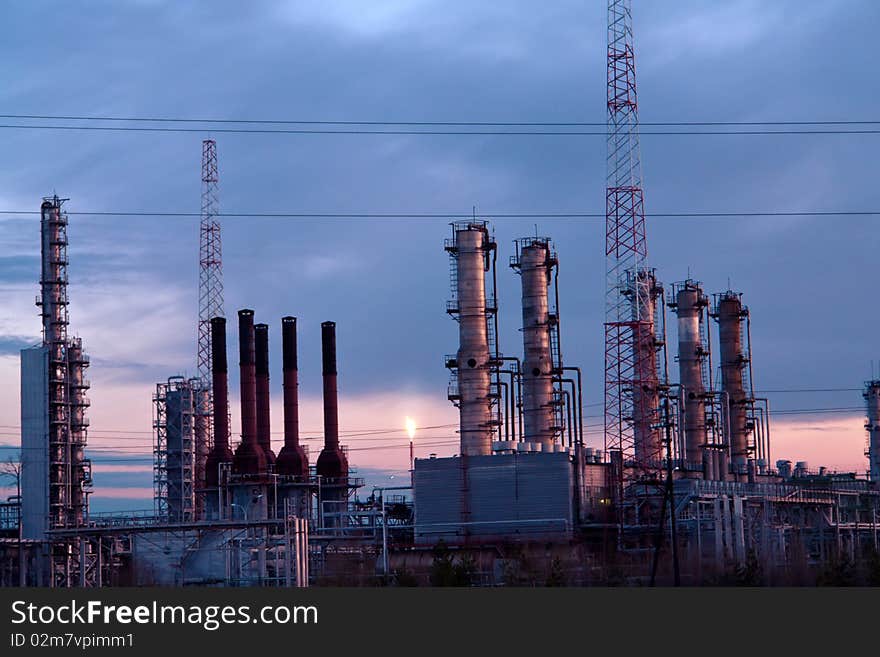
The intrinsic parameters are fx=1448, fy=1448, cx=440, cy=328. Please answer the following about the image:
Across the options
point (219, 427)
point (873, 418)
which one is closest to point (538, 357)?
point (219, 427)

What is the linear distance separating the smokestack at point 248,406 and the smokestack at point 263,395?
11.9 inches

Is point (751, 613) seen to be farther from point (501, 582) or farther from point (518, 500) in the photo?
point (518, 500)

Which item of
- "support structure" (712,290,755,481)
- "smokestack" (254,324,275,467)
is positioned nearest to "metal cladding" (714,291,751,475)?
"support structure" (712,290,755,481)

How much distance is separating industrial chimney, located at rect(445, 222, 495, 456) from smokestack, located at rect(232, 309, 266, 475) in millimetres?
17798

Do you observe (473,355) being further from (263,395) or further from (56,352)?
(56,352)

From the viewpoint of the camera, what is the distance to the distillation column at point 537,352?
8200 cm

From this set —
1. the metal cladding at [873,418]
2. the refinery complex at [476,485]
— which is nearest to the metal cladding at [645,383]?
the refinery complex at [476,485]

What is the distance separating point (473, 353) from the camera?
79.6 metres

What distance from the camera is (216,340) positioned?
314 feet

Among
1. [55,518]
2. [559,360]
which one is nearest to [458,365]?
[559,360]

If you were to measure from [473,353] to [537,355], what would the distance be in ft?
15.0

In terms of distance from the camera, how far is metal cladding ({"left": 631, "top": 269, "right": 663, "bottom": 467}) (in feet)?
271

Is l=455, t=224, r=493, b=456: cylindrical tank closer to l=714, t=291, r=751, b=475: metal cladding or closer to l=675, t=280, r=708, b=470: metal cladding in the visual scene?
l=675, t=280, r=708, b=470: metal cladding

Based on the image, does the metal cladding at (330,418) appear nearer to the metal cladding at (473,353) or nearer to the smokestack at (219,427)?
the smokestack at (219,427)
